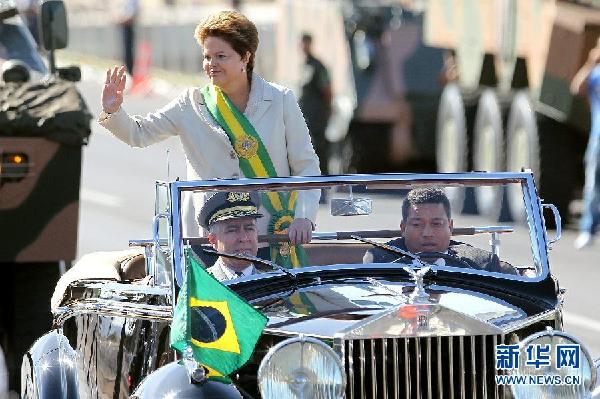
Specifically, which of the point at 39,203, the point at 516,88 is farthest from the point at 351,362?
the point at 516,88

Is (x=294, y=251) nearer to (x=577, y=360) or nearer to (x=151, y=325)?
(x=151, y=325)

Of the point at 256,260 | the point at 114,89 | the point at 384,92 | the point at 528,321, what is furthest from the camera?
the point at 384,92

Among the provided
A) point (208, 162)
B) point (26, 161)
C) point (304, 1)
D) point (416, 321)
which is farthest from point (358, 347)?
point (304, 1)

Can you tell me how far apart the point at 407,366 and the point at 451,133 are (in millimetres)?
17233

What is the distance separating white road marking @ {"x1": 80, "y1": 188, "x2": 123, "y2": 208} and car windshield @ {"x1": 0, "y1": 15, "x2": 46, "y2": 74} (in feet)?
39.0

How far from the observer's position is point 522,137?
70.7 ft

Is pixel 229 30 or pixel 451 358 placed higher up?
pixel 229 30

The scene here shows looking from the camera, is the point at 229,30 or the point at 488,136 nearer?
the point at 229,30

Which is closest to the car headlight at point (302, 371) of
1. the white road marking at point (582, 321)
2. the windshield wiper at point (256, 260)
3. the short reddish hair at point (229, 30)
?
the windshield wiper at point (256, 260)

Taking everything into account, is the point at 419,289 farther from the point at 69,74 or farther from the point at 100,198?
the point at 100,198

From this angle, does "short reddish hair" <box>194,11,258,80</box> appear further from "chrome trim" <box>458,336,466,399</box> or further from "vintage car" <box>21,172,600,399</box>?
"chrome trim" <box>458,336,466,399</box>

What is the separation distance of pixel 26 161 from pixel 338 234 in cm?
341

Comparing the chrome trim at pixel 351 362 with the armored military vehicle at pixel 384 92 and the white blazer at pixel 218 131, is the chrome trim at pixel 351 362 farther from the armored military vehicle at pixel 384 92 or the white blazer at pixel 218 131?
the armored military vehicle at pixel 384 92

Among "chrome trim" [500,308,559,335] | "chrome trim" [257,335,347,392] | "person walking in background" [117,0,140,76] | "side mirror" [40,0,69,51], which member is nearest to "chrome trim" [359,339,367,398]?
"chrome trim" [257,335,347,392]
